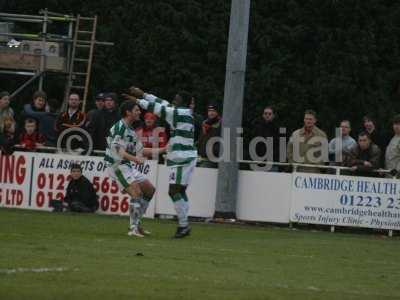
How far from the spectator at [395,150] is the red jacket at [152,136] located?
417 centimetres

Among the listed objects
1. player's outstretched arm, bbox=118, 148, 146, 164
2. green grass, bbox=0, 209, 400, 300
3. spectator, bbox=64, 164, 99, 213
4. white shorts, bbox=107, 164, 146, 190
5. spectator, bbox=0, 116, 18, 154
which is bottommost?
green grass, bbox=0, 209, 400, 300

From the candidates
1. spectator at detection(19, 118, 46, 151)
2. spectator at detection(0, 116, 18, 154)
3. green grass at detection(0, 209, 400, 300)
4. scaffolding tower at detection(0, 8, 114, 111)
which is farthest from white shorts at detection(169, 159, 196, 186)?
scaffolding tower at detection(0, 8, 114, 111)

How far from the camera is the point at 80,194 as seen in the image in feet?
78.1

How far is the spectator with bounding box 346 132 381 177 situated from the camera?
74.5 ft

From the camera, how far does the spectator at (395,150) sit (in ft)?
74.4

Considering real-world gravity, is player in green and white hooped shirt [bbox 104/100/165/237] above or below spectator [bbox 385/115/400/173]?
below

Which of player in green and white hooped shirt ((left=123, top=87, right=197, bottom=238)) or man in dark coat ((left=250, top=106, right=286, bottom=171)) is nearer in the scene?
Answer: player in green and white hooped shirt ((left=123, top=87, right=197, bottom=238))

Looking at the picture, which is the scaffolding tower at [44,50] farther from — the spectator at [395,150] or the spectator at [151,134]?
the spectator at [395,150]

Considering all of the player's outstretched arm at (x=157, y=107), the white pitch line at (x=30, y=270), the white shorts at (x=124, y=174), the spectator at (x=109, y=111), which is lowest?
the white pitch line at (x=30, y=270)

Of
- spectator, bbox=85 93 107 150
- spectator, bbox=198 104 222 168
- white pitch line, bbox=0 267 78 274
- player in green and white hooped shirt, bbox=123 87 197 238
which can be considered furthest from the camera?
spectator, bbox=85 93 107 150

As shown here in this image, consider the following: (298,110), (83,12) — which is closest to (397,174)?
(298,110)

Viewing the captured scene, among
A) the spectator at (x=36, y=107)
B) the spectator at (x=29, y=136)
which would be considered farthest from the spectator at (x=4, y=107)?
the spectator at (x=29, y=136)

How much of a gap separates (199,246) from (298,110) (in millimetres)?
14718

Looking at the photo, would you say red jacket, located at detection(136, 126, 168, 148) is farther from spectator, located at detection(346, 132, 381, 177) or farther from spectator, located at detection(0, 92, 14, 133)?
spectator, located at detection(346, 132, 381, 177)
